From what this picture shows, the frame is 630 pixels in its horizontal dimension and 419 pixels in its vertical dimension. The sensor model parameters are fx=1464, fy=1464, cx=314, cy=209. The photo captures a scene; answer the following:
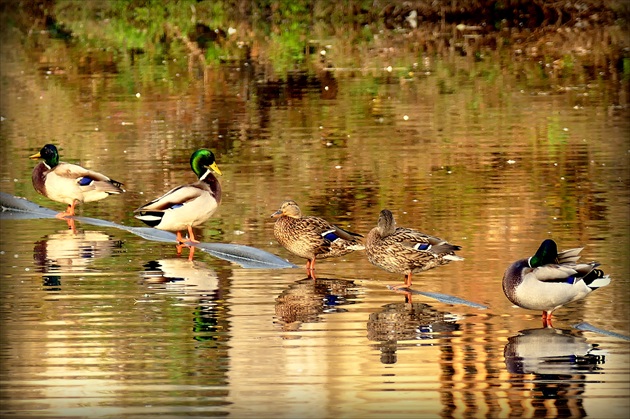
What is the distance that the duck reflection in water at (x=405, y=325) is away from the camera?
9.45 meters

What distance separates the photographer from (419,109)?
76.7 ft

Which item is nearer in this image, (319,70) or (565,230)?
(565,230)

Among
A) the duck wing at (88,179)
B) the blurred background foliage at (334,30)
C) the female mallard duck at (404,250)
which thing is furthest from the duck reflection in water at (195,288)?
the blurred background foliage at (334,30)

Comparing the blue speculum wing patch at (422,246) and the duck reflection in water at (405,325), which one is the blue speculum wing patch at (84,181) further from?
the duck reflection in water at (405,325)

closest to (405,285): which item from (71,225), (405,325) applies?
(405,325)

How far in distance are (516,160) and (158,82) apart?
12.4m

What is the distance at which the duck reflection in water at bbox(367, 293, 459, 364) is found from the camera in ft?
31.0

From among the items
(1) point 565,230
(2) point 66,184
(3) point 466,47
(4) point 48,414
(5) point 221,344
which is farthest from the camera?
(3) point 466,47

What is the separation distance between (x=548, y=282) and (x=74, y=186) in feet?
20.6

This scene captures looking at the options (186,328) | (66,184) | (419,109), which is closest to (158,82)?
(419,109)

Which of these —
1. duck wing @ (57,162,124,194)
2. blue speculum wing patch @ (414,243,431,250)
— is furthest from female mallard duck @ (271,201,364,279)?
duck wing @ (57,162,124,194)

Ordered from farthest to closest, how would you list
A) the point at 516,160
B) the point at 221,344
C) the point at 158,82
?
the point at 158,82
the point at 516,160
the point at 221,344

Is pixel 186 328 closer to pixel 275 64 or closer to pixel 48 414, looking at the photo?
pixel 48 414

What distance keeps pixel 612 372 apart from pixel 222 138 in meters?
12.2
